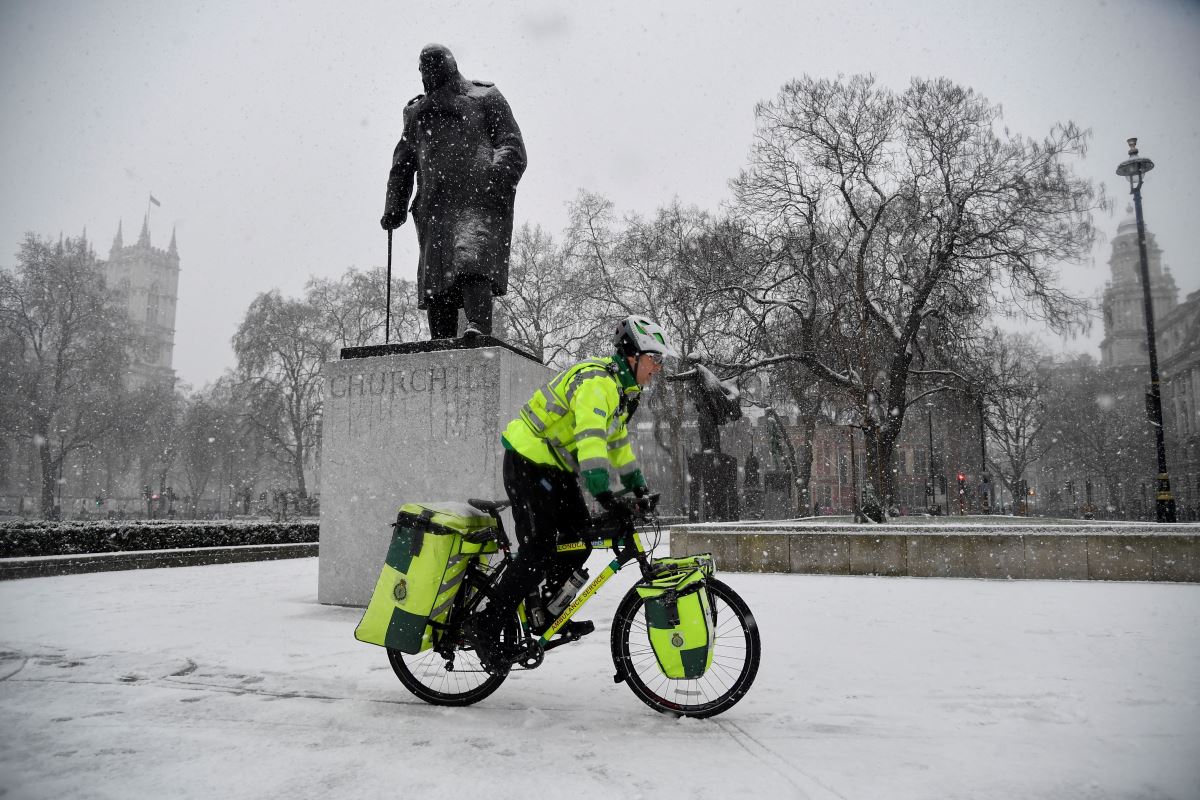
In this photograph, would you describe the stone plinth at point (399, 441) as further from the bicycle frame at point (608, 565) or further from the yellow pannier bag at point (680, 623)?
the yellow pannier bag at point (680, 623)

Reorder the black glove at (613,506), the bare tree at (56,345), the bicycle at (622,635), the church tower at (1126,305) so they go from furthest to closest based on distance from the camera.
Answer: the bare tree at (56,345), the church tower at (1126,305), the bicycle at (622,635), the black glove at (613,506)

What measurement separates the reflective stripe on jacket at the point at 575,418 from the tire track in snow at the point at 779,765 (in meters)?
1.25

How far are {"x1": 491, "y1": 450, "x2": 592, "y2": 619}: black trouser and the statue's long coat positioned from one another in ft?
10.7

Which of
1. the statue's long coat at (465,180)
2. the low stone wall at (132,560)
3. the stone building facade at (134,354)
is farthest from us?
the stone building facade at (134,354)

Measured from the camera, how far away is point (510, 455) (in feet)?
11.6

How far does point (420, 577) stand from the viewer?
3469 millimetres

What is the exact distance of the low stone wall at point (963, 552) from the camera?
9.28 m

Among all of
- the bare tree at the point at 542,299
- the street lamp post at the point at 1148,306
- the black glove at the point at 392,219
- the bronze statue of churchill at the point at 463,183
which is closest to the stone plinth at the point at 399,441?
the bronze statue of churchill at the point at 463,183

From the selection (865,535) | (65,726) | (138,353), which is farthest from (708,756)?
(138,353)

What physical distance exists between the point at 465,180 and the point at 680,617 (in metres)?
4.61

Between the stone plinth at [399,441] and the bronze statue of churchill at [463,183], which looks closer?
the stone plinth at [399,441]

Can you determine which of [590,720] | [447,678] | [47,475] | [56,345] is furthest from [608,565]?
[47,475]

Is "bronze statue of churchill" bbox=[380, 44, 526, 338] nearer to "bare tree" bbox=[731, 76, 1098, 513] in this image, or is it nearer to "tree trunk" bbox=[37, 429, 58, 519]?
"bare tree" bbox=[731, 76, 1098, 513]

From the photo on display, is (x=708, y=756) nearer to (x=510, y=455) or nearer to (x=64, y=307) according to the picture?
(x=510, y=455)
